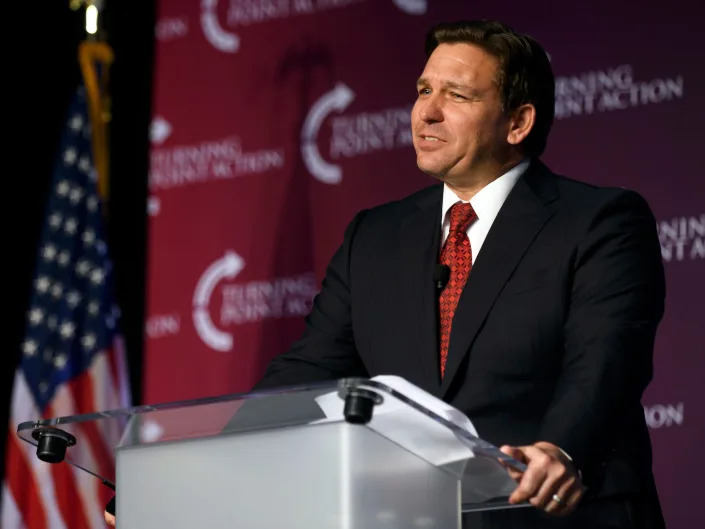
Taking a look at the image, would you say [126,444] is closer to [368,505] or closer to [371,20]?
[368,505]

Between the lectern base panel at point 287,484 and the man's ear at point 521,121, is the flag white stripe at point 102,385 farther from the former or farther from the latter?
the lectern base panel at point 287,484

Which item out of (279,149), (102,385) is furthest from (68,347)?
(279,149)

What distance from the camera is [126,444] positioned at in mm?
1797

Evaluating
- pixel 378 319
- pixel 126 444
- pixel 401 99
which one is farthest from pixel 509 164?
pixel 401 99

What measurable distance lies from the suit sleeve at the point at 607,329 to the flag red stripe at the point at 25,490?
263 cm

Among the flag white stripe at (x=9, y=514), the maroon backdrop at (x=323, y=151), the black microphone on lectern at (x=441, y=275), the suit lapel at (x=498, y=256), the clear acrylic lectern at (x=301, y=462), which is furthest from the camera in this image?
the flag white stripe at (x=9, y=514)

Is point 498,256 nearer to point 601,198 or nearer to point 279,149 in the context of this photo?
point 601,198

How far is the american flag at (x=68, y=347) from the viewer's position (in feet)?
14.0

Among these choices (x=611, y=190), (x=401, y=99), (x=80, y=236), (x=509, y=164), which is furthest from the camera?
(x=80, y=236)

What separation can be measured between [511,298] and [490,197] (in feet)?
1.04

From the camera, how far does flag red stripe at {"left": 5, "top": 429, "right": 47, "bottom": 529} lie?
4246 mm

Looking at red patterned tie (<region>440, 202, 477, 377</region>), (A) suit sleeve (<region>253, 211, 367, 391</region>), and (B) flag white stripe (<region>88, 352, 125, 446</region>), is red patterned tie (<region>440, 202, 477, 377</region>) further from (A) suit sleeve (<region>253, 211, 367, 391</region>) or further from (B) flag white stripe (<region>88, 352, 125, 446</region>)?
(B) flag white stripe (<region>88, 352, 125, 446</region>)

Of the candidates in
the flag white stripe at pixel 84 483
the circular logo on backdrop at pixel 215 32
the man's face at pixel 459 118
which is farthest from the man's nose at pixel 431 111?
the flag white stripe at pixel 84 483

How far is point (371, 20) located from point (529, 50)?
170 centimetres
